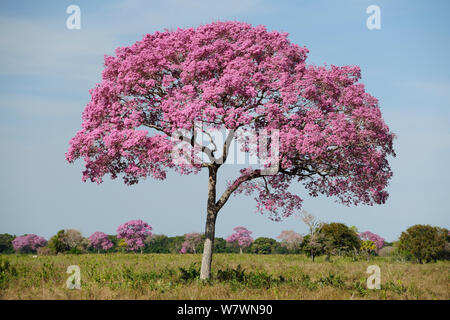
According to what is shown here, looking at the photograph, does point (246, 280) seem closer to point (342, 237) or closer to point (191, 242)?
point (342, 237)

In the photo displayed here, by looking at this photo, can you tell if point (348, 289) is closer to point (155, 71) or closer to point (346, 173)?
point (346, 173)

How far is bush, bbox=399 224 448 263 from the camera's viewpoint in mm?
39438

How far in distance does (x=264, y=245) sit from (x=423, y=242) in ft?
89.9

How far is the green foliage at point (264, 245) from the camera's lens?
62.5 metres

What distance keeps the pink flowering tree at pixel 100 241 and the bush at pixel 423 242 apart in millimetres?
45576

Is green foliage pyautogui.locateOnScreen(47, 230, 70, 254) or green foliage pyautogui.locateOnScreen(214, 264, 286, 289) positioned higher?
green foliage pyautogui.locateOnScreen(214, 264, 286, 289)

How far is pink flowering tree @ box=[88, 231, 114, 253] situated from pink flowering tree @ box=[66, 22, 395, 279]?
5269cm

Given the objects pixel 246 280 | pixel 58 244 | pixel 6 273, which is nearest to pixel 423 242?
pixel 246 280

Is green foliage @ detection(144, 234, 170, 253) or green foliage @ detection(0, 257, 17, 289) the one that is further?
green foliage @ detection(144, 234, 170, 253)

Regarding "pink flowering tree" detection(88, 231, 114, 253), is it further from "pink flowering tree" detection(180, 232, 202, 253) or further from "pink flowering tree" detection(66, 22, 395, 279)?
"pink flowering tree" detection(66, 22, 395, 279)

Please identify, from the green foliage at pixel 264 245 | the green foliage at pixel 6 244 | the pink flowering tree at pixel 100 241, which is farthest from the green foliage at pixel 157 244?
the green foliage at pixel 6 244

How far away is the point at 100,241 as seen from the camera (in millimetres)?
67500

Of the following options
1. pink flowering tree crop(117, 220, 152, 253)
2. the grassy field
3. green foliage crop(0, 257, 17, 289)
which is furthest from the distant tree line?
green foliage crop(0, 257, 17, 289)
